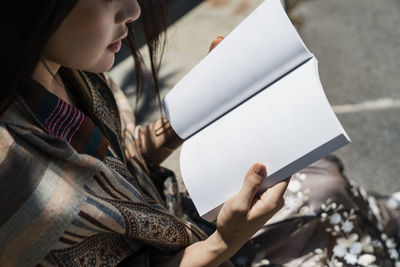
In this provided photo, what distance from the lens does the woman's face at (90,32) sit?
2.36ft

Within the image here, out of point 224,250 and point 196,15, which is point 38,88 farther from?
point 196,15

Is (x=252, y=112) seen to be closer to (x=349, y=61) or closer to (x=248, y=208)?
(x=248, y=208)

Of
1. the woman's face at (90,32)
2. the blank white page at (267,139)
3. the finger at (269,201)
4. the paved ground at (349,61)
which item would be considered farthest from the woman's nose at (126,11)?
the paved ground at (349,61)

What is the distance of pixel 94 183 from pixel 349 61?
164 centimetres

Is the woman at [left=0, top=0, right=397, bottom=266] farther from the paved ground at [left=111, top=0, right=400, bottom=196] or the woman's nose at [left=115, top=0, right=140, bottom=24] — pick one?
the paved ground at [left=111, top=0, right=400, bottom=196]

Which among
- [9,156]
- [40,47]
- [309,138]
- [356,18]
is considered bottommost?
[356,18]

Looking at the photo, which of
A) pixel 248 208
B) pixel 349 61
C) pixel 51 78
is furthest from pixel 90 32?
pixel 349 61

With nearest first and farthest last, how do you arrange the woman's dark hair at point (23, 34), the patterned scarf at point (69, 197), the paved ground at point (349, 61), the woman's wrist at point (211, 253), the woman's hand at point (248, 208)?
the woman's dark hair at point (23, 34)
the patterned scarf at point (69, 197)
the woman's hand at point (248, 208)
the woman's wrist at point (211, 253)
the paved ground at point (349, 61)

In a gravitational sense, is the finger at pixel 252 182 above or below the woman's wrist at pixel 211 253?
above

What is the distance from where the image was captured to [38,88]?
0.81 m

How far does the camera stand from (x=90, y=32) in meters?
0.75

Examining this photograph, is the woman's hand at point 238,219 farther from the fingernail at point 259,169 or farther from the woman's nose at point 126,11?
the woman's nose at point 126,11

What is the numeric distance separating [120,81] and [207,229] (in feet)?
4.23

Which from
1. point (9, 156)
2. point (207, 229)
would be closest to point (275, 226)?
point (207, 229)
